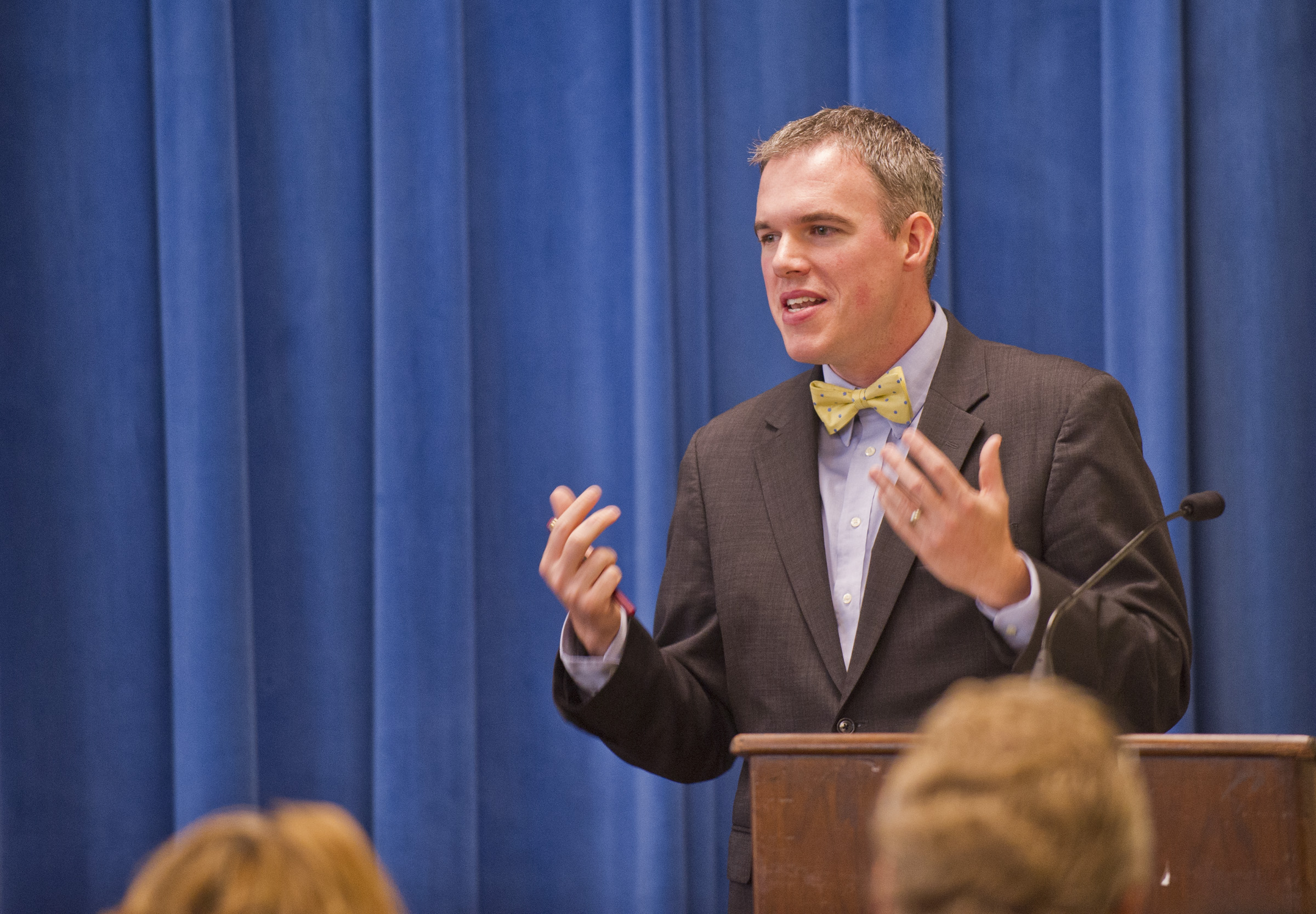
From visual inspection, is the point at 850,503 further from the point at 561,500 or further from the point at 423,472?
the point at 423,472

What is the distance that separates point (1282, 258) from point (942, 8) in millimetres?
901

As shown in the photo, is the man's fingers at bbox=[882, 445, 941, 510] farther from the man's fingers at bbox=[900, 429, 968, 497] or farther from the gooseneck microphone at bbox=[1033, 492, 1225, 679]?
the gooseneck microphone at bbox=[1033, 492, 1225, 679]

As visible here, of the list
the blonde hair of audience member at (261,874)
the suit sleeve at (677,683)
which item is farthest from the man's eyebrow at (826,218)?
the blonde hair of audience member at (261,874)

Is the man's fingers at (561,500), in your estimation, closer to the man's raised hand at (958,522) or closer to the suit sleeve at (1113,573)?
the man's raised hand at (958,522)

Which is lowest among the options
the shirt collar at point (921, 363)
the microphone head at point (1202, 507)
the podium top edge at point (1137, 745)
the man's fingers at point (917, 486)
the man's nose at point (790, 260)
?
the podium top edge at point (1137, 745)

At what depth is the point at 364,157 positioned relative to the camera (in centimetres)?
281

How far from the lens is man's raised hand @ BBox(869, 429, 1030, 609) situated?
1492 mm

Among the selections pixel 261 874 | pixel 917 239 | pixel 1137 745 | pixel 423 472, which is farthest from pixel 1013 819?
pixel 423 472

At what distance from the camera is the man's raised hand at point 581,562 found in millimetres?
1722

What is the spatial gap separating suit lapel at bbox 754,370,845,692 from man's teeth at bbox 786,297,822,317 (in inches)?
6.1

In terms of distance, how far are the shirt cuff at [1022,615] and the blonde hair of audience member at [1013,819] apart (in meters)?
0.83

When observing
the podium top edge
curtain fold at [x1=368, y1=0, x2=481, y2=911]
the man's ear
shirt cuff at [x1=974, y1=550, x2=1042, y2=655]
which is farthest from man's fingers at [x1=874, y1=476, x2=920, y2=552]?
curtain fold at [x1=368, y1=0, x2=481, y2=911]

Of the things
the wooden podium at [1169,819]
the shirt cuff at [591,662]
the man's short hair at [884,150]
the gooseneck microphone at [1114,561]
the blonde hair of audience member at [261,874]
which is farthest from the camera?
the man's short hair at [884,150]

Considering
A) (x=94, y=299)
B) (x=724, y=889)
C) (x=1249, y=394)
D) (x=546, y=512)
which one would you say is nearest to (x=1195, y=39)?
(x=1249, y=394)
